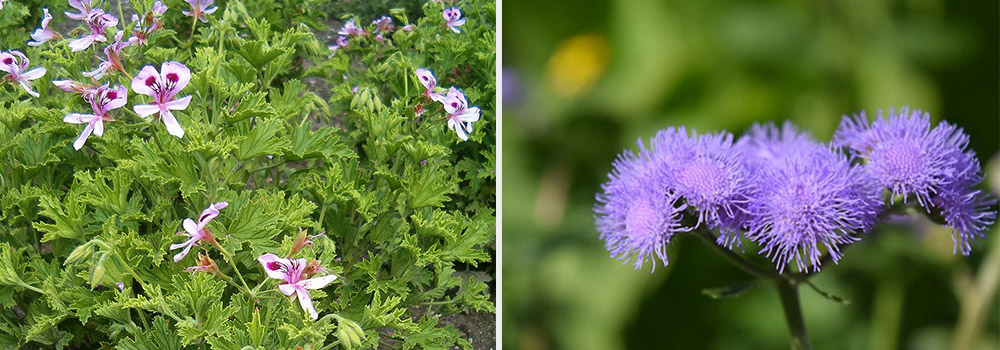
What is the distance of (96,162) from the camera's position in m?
1.93

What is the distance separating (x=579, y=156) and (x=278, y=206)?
678 millimetres

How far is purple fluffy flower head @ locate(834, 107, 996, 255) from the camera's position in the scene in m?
1.17

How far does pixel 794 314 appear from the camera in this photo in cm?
124

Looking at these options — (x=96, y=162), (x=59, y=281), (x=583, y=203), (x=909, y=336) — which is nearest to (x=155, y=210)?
(x=59, y=281)

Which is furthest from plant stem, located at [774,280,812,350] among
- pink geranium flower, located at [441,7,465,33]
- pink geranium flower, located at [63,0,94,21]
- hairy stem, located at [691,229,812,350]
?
pink geranium flower, located at [63,0,94,21]

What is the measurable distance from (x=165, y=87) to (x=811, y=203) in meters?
0.91

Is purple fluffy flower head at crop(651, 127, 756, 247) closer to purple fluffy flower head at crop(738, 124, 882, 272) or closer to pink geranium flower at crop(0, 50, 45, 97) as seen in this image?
purple fluffy flower head at crop(738, 124, 882, 272)

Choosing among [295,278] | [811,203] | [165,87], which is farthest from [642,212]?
[165,87]

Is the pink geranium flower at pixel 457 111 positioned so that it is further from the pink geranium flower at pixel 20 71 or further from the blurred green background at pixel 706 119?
the pink geranium flower at pixel 20 71

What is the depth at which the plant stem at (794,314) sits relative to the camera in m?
1.24

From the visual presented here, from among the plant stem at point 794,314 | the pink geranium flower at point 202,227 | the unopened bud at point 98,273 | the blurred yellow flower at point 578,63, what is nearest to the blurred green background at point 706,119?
the blurred yellow flower at point 578,63

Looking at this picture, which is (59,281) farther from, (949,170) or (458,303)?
(949,170)

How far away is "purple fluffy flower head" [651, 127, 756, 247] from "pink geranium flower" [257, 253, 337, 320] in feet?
1.49

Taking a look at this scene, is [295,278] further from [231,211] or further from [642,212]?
[642,212]
